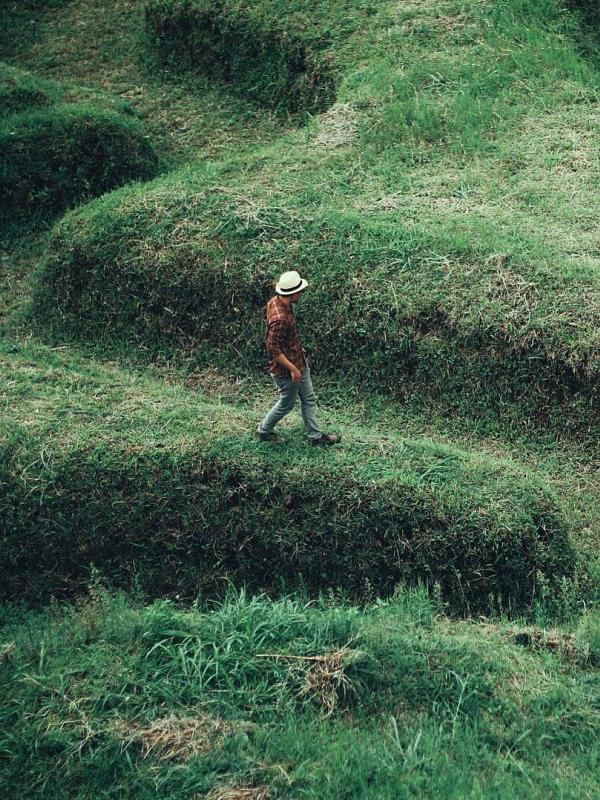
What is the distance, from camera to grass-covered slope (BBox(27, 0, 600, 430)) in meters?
8.14

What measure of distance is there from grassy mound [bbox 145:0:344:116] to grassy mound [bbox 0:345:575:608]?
21.5ft

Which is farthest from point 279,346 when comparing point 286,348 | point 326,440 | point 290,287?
point 326,440

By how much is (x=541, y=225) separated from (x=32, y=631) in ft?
18.7

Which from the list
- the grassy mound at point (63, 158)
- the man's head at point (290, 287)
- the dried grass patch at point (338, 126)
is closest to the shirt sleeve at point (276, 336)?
the man's head at point (290, 287)

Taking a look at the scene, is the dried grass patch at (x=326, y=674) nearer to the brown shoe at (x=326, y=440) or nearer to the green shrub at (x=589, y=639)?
the green shrub at (x=589, y=639)

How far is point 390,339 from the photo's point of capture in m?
8.38

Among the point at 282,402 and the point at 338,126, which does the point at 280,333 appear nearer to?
the point at 282,402

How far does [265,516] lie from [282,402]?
32.0 inches

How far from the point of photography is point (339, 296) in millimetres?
8672

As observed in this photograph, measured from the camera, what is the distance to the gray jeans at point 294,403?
6734mm

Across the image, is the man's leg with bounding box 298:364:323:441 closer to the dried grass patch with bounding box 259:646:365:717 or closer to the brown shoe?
the brown shoe

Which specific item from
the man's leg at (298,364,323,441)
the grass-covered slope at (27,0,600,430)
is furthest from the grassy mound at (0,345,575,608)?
the grass-covered slope at (27,0,600,430)

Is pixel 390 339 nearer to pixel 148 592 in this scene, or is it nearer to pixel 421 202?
pixel 421 202

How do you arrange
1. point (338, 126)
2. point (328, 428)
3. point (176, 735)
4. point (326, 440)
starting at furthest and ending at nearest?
point (338, 126) → point (328, 428) → point (326, 440) → point (176, 735)
